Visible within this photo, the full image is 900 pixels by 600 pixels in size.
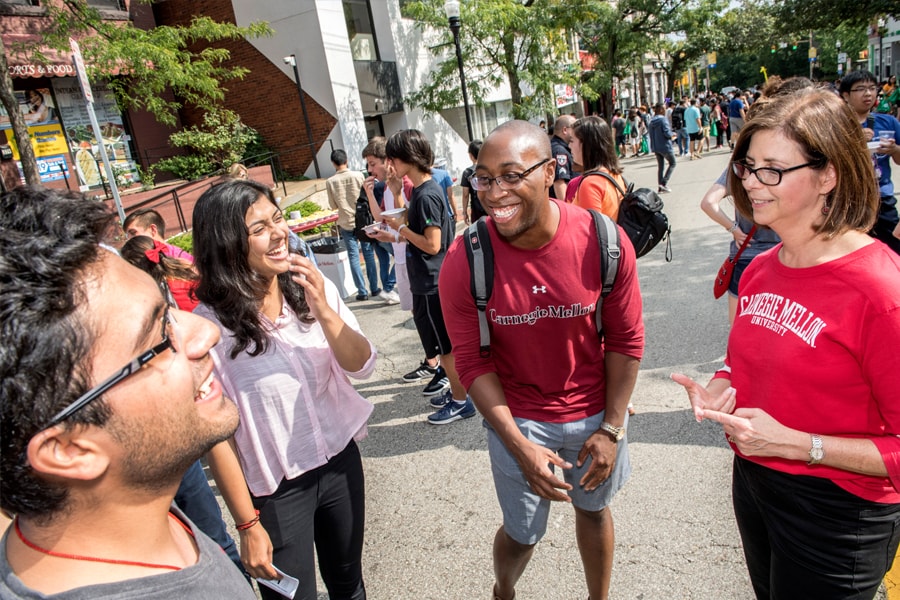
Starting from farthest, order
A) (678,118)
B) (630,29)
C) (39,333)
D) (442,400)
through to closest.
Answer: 1. (630,29)
2. (678,118)
3. (442,400)
4. (39,333)

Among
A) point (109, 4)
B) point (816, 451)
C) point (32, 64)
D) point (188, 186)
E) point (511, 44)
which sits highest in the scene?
point (109, 4)

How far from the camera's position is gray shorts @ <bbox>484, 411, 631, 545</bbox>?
2273mm

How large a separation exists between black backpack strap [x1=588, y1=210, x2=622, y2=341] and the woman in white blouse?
0.92 m

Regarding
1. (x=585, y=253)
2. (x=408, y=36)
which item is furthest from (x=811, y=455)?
(x=408, y=36)

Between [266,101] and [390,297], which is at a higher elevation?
[266,101]

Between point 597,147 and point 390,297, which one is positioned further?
point 390,297

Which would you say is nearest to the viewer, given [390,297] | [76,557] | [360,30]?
[76,557]

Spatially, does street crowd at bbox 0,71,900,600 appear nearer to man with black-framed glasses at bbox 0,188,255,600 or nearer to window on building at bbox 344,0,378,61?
man with black-framed glasses at bbox 0,188,255,600

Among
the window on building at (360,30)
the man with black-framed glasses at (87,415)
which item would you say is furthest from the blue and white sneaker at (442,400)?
the window on building at (360,30)

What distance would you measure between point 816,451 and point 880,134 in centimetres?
375

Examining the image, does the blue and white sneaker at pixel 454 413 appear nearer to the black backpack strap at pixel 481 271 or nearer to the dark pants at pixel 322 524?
the dark pants at pixel 322 524

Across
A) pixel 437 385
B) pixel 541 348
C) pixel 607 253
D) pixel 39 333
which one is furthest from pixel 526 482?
pixel 437 385

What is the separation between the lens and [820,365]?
1562mm

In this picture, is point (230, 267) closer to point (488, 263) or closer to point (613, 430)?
point (488, 263)
